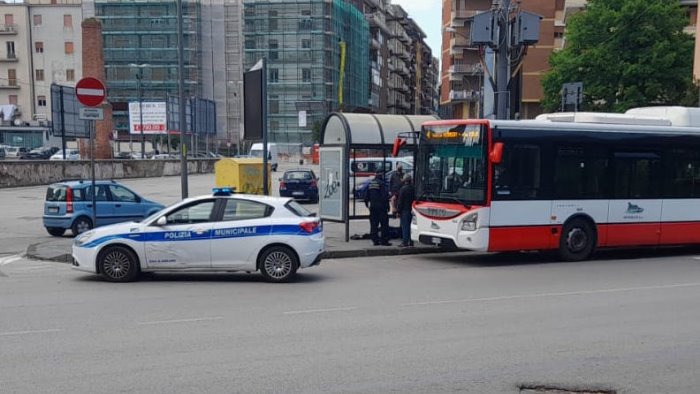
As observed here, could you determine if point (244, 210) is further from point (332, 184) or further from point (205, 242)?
point (332, 184)

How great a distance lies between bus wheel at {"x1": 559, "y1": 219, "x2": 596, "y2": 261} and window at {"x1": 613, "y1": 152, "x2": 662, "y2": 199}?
1061 millimetres

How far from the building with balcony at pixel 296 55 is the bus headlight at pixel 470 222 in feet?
209

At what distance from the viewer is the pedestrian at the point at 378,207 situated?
51.1 ft

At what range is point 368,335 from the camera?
773cm

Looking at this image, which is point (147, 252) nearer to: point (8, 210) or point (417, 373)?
point (417, 373)

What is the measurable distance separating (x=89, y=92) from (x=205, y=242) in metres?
5.80

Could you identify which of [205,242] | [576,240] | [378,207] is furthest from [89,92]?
[576,240]

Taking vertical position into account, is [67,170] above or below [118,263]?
below

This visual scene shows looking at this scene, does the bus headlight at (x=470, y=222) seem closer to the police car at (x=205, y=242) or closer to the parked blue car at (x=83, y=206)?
the police car at (x=205, y=242)

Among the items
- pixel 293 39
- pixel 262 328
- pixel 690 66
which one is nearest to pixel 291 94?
pixel 293 39

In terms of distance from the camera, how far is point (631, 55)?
4453 cm

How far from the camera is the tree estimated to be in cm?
4331

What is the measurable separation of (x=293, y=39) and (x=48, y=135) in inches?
1279

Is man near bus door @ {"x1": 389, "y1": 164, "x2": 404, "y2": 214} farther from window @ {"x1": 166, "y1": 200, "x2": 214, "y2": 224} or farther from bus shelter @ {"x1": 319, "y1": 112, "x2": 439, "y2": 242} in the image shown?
window @ {"x1": 166, "y1": 200, "x2": 214, "y2": 224}
